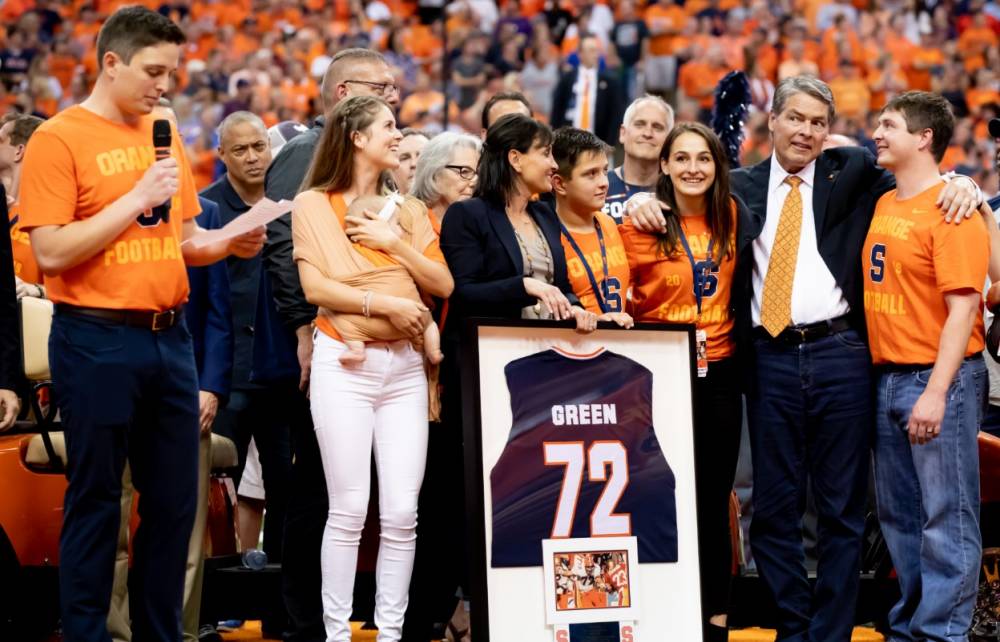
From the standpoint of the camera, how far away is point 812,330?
5148 millimetres

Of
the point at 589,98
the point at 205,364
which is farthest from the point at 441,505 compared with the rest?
the point at 589,98

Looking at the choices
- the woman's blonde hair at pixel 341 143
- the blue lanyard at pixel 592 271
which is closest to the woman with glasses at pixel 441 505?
the woman's blonde hair at pixel 341 143

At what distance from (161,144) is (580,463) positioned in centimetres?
175

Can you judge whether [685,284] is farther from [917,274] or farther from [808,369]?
[917,274]

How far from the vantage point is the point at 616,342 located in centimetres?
496

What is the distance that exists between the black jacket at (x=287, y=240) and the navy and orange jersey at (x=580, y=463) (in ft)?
3.10

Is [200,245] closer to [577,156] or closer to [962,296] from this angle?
[577,156]

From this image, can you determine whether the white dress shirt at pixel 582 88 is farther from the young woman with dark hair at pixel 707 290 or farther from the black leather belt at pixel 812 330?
the black leather belt at pixel 812 330

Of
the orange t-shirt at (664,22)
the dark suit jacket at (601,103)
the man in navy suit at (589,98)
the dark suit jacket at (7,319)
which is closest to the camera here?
the dark suit jacket at (7,319)

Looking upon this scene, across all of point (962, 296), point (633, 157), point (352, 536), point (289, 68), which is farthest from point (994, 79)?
point (352, 536)

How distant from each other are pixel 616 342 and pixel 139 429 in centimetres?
165

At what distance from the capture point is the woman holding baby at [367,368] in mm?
4754

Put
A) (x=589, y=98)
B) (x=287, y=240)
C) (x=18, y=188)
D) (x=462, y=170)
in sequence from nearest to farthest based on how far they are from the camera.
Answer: (x=287, y=240) → (x=462, y=170) → (x=18, y=188) → (x=589, y=98)

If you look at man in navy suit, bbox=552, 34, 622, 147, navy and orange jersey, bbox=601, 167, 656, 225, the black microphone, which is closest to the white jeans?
the black microphone
